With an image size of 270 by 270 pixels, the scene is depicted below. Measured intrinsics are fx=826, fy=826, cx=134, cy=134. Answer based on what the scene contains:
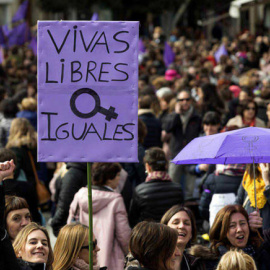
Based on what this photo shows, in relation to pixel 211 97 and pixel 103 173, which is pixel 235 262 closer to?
pixel 103 173

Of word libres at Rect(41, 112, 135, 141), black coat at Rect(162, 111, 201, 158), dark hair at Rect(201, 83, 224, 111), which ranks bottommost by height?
word libres at Rect(41, 112, 135, 141)

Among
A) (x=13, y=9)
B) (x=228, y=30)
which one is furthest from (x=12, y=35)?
(x=13, y=9)

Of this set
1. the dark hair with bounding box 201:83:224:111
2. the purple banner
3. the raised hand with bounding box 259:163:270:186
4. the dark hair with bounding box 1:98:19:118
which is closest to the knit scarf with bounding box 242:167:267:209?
the raised hand with bounding box 259:163:270:186

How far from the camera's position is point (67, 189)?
755cm

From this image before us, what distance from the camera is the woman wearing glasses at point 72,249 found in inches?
198

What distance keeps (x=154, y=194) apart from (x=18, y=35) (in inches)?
713

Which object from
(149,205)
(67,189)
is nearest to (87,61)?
(149,205)

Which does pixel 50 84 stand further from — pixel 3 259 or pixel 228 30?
pixel 228 30

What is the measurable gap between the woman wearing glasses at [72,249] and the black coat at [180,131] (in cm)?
551

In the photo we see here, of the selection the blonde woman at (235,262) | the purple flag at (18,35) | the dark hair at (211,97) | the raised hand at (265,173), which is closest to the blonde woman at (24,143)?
the raised hand at (265,173)

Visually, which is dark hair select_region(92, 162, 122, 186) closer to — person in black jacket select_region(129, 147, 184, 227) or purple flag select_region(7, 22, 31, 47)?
person in black jacket select_region(129, 147, 184, 227)

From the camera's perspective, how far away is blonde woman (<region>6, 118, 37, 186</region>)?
28.7 ft

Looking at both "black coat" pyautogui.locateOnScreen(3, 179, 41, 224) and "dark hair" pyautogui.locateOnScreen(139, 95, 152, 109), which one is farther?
"dark hair" pyautogui.locateOnScreen(139, 95, 152, 109)

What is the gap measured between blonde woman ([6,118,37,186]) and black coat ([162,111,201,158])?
227 cm
